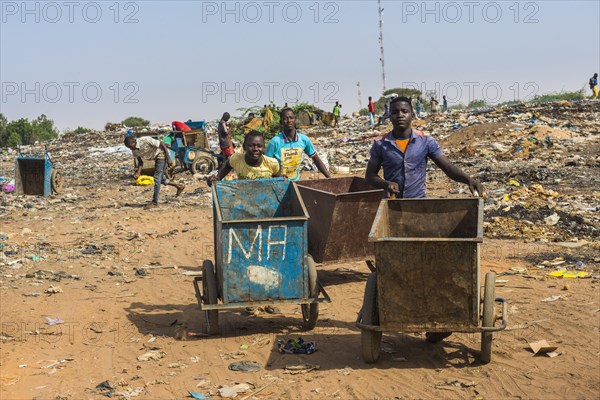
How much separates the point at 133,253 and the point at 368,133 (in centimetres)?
1973

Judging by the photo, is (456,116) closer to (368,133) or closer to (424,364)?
(368,133)

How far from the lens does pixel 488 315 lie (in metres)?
5.23

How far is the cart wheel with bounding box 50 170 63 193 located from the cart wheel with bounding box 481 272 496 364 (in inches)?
535

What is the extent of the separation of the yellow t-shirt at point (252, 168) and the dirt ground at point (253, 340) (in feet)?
4.44

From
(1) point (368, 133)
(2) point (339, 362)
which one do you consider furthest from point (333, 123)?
(2) point (339, 362)

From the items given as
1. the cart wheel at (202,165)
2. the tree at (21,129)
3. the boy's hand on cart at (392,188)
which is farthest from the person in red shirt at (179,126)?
the tree at (21,129)

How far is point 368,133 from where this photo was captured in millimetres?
29469

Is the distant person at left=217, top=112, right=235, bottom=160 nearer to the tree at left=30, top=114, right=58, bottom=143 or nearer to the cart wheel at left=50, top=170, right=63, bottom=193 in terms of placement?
the cart wheel at left=50, top=170, right=63, bottom=193

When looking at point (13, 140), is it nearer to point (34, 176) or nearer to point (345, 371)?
point (34, 176)

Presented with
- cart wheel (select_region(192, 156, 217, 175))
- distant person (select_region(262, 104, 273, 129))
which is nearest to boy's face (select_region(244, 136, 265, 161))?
cart wheel (select_region(192, 156, 217, 175))

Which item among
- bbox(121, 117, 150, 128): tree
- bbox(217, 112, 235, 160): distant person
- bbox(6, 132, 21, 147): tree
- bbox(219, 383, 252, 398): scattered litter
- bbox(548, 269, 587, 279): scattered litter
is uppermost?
bbox(121, 117, 150, 128): tree

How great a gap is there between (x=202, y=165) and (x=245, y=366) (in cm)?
1384

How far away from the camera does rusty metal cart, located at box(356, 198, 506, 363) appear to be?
16.7 ft

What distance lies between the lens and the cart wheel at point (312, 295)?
625 centimetres
